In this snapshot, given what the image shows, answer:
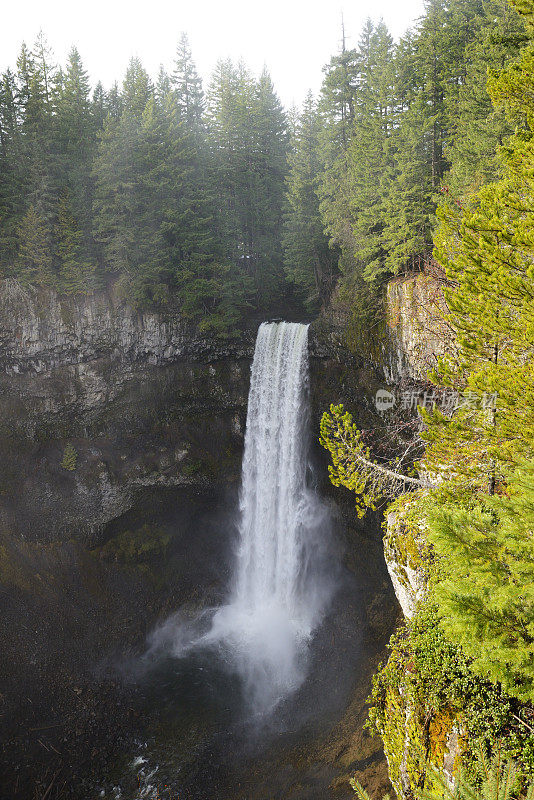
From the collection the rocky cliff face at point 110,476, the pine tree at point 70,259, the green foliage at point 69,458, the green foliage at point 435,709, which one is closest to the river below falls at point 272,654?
the rocky cliff face at point 110,476

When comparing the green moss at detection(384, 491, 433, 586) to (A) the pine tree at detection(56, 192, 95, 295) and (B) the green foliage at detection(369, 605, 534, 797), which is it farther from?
(A) the pine tree at detection(56, 192, 95, 295)

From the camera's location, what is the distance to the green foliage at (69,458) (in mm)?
22016

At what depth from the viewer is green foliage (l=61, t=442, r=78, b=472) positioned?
2202 centimetres

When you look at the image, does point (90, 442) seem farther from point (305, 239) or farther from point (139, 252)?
point (305, 239)

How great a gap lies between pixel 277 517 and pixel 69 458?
430 inches

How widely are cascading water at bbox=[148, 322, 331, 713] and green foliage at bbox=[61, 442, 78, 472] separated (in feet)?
28.4

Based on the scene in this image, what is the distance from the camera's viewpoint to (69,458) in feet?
72.3

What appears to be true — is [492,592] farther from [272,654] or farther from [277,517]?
[277,517]

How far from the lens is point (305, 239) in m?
24.8

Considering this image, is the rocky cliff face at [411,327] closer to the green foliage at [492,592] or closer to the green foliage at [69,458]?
the green foliage at [492,592]

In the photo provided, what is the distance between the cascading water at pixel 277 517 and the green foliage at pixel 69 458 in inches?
341

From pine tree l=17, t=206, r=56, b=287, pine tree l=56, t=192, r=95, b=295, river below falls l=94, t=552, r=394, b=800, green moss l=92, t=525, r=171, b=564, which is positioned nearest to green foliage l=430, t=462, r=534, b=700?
river below falls l=94, t=552, r=394, b=800

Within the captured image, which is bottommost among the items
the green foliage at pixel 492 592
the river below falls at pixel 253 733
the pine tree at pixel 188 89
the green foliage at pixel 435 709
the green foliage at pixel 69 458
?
the river below falls at pixel 253 733

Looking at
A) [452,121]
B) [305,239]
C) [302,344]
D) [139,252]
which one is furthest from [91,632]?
[452,121]
